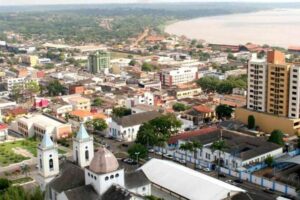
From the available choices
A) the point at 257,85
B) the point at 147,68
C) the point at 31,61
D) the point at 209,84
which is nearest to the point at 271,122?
the point at 257,85

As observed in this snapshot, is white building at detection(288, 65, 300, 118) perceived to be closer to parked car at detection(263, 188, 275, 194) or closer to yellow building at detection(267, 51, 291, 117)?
yellow building at detection(267, 51, 291, 117)

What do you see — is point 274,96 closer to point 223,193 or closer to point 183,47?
point 223,193

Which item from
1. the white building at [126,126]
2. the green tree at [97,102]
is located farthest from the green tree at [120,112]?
the green tree at [97,102]

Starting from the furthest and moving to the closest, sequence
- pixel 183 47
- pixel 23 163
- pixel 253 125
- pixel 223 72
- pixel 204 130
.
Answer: pixel 183 47 → pixel 223 72 → pixel 253 125 → pixel 204 130 → pixel 23 163

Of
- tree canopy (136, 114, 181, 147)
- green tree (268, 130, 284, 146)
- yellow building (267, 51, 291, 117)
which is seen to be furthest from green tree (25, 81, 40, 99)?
green tree (268, 130, 284, 146)

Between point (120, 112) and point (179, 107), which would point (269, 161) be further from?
point (120, 112)

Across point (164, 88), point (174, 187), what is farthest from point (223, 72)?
point (174, 187)

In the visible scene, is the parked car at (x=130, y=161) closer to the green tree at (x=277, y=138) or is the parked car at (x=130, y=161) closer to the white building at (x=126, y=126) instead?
the white building at (x=126, y=126)
